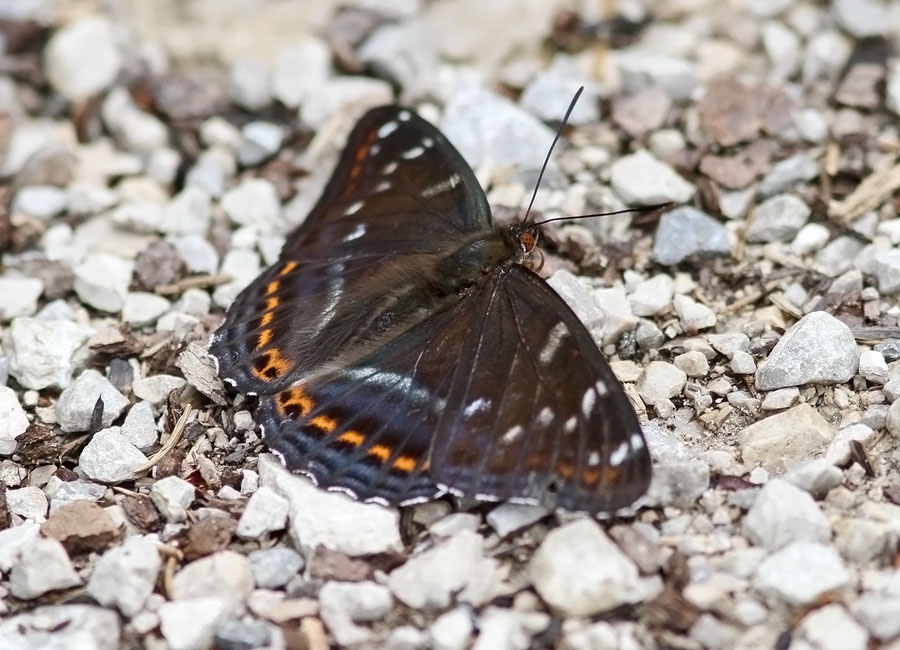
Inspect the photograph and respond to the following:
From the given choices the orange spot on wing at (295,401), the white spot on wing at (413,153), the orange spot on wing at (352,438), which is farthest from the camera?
the white spot on wing at (413,153)

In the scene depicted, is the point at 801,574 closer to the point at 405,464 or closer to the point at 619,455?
the point at 619,455

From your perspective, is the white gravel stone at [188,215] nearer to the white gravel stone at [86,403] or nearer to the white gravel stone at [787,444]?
the white gravel stone at [86,403]

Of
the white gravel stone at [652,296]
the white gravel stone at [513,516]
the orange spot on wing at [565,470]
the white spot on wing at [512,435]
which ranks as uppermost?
the white spot on wing at [512,435]

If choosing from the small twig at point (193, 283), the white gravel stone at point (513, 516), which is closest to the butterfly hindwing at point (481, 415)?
the white gravel stone at point (513, 516)

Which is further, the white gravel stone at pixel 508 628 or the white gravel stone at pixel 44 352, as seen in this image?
the white gravel stone at pixel 44 352

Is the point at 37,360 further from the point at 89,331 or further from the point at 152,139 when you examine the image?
the point at 152,139

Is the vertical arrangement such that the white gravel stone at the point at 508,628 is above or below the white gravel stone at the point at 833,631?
below

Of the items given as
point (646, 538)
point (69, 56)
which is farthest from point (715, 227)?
point (69, 56)
